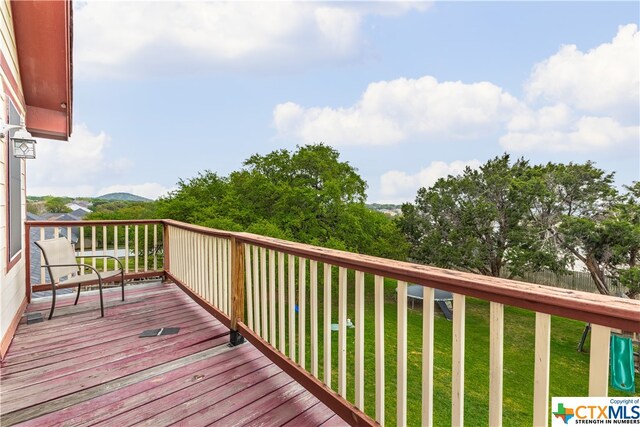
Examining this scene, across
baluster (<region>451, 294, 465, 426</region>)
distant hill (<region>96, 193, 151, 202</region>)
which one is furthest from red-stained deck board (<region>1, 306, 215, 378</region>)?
distant hill (<region>96, 193, 151, 202</region>)

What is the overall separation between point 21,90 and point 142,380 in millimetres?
4126

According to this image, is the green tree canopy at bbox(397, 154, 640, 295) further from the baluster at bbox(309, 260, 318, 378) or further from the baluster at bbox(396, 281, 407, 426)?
the baluster at bbox(396, 281, 407, 426)

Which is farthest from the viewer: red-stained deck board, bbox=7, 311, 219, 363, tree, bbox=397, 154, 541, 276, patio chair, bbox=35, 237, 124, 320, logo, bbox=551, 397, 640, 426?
tree, bbox=397, 154, 541, 276

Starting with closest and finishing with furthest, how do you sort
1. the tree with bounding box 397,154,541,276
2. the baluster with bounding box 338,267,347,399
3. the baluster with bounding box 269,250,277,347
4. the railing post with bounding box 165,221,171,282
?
1. the baluster with bounding box 338,267,347,399
2. the baluster with bounding box 269,250,277,347
3. the railing post with bounding box 165,221,171,282
4. the tree with bounding box 397,154,541,276

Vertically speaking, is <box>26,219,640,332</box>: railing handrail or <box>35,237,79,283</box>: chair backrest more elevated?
<box>26,219,640,332</box>: railing handrail

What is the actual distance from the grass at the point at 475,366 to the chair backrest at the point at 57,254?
2758mm

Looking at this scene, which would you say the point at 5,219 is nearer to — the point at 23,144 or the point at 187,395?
the point at 23,144

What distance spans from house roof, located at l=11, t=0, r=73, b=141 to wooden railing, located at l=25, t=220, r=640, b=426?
8.70 feet

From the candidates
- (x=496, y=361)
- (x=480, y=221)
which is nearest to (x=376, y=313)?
(x=496, y=361)

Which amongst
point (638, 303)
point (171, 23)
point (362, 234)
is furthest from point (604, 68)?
point (638, 303)

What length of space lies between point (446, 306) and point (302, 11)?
1349 cm

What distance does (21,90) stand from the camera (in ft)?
13.3

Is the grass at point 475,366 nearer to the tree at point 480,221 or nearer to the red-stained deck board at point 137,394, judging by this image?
the red-stained deck board at point 137,394

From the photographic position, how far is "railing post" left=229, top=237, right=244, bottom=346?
2.75 m
